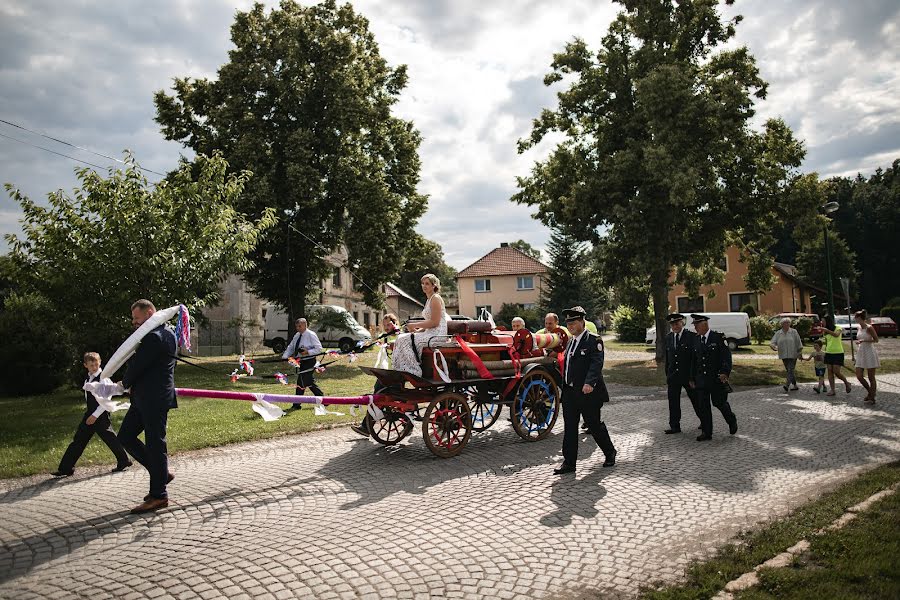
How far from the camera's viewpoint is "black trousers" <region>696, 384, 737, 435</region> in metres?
8.91

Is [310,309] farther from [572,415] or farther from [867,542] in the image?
[867,542]

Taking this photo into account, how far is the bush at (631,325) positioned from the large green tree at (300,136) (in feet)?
71.3

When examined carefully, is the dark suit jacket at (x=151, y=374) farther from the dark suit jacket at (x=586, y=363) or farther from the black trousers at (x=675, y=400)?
the black trousers at (x=675, y=400)

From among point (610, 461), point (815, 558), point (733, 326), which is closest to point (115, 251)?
point (610, 461)

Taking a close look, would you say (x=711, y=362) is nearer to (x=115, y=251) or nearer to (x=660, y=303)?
(x=115, y=251)

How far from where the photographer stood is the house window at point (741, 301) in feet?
158

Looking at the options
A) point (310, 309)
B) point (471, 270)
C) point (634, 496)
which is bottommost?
point (634, 496)

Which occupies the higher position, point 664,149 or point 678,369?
point 664,149

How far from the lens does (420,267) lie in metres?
31.4

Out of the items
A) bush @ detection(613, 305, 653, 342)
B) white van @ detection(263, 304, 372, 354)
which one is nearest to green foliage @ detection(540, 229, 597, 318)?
bush @ detection(613, 305, 653, 342)

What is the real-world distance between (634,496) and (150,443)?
5.09m

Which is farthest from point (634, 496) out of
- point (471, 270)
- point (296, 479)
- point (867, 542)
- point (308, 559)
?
point (471, 270)

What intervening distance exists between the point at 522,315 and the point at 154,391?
4424 cm

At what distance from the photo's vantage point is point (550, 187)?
2469 cm
